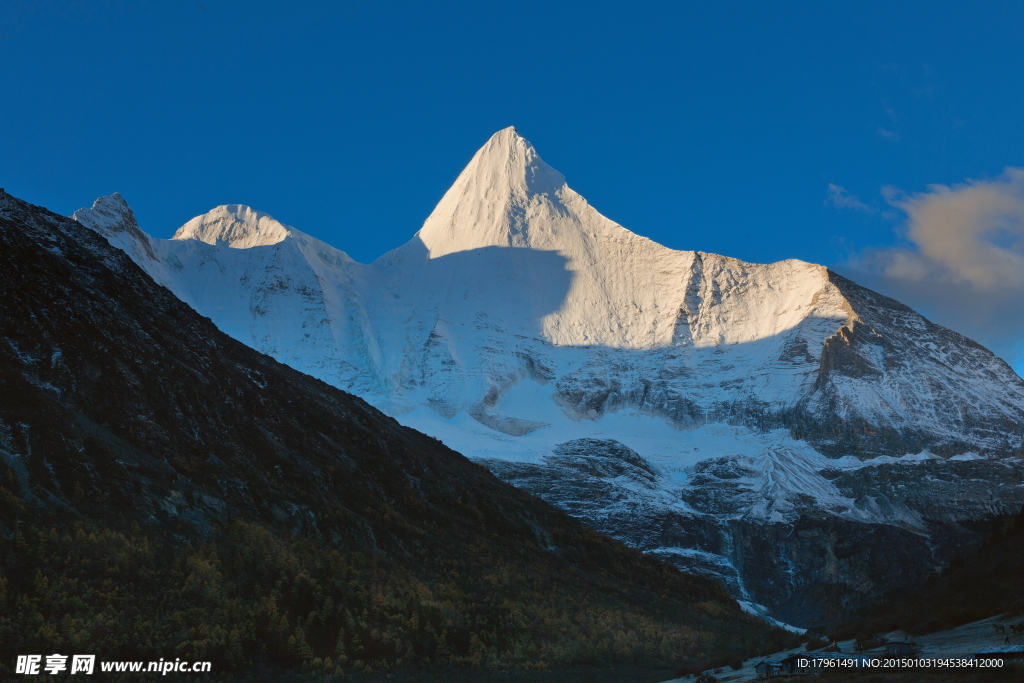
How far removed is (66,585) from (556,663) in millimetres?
22782

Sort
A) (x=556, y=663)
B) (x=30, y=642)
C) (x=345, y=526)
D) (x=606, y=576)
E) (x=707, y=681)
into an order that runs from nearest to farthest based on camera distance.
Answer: (x=30, y=642) < (x=707, y=681) < (x=556, y=663) < (x=345, y=526) < (x=606, y=576)

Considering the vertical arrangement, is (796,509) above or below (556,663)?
above

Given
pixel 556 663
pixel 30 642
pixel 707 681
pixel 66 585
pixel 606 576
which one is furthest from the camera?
pixel 606 576

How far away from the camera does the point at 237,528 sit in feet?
155

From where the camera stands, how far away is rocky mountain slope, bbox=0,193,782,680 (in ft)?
127

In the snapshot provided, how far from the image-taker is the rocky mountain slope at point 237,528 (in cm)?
3881

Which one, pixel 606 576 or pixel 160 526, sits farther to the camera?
pixel 606 576

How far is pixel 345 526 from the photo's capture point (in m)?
55.7

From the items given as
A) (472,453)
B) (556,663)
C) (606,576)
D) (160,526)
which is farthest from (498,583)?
(472,453)

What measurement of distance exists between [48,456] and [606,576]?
38.6 metres

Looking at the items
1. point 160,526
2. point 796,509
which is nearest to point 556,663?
point 160,526

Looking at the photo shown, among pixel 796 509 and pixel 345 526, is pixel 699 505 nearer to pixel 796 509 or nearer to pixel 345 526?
pixel 796 509

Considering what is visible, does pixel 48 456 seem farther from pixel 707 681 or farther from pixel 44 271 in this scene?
pixel 707 681

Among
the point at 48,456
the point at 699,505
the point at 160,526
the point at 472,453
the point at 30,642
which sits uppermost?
the point at 472,453
